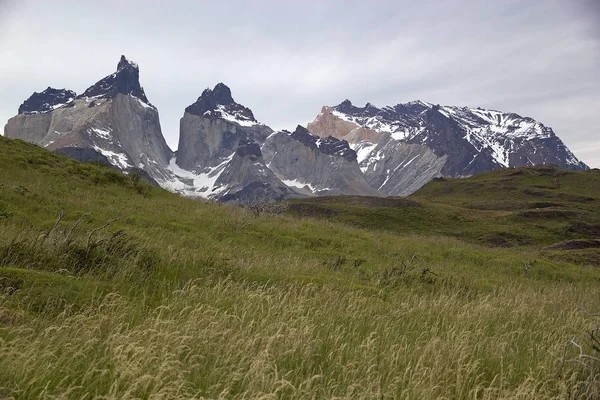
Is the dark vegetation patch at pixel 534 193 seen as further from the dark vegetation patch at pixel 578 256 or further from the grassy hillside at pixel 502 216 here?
the dark vegetation patch at pixel 578 256

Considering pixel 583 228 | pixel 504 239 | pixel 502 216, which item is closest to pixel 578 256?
pixel 504 239

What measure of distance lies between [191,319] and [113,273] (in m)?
3.20

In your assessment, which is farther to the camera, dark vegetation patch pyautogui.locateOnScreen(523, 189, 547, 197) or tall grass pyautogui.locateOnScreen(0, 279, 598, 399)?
dark vegetation patch pyautogui.locateOnScreen(523, 189, 547, 197)

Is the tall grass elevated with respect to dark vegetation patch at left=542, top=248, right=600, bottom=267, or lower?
elevated

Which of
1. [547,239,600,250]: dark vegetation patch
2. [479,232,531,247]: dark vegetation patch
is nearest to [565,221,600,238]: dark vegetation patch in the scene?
[479,232,531,247]: dark vegetation patch

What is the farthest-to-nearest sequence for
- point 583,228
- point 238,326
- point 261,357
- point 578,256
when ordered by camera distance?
point 583,228, point 578,256, point 238,326, point 261,357

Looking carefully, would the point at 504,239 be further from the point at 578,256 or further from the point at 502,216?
the point at 502,216

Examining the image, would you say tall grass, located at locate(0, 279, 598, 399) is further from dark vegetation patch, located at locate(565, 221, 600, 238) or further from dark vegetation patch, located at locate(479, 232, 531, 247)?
dark vegetation patch, located at locate(565, 221, 600, 238)

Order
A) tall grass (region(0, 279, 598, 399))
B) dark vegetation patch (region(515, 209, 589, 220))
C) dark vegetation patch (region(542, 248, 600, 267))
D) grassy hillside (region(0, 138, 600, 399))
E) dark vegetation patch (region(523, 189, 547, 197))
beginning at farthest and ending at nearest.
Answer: dark vegetation patch (region(523, 189, 547, 197)), dark vegetation patch (region(515, 209, 589, 220)), dark vegetation patch (region(542, 248, 600, 267)), grassy hillside (region(0, 138, 600, 399)), tall grass (region(0, 279, 598, 399))

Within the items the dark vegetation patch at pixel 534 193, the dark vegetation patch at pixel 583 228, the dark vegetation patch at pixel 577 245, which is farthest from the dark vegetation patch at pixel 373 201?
the dark vegetation patch at pixel 534 193

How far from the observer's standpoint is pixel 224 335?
18.4ft

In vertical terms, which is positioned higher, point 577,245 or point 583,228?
point 583,228

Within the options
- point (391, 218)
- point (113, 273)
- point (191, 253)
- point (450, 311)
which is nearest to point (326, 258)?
point (191, 253)

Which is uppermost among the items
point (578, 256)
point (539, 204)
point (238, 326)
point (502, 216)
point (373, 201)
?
point (539, 204)
